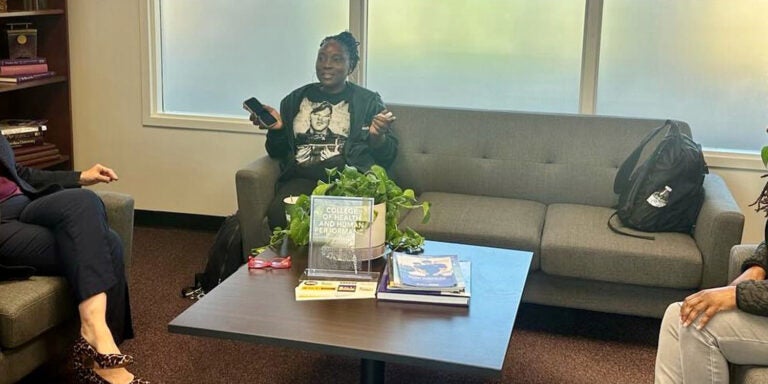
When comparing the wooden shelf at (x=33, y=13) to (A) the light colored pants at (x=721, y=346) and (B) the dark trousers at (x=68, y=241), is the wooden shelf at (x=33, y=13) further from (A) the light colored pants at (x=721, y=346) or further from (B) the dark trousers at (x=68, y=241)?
(A) the light colored pants at (x=721, y=346)

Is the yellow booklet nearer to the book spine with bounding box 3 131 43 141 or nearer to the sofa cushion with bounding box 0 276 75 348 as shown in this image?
the sofa cushion with bounding box 0 276 75 348

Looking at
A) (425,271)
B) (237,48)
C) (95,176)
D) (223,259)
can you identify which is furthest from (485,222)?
(237,48)

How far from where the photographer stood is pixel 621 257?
318cm

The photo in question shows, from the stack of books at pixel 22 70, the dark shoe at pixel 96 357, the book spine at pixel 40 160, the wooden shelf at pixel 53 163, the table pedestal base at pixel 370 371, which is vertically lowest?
the dark shoe at pixel 96 357

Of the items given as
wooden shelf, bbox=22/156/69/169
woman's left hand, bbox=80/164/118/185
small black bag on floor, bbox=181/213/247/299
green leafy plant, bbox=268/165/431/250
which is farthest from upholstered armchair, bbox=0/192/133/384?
wooden shelf, bbox=22/156/69/169

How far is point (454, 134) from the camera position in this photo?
3943 millimetres

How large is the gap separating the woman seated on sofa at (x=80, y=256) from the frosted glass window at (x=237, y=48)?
5.49 ft

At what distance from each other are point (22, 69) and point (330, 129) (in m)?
1.61

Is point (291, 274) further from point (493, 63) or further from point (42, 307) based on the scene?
point (493, 63)

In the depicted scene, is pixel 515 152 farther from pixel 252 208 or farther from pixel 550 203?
pixel 252 208

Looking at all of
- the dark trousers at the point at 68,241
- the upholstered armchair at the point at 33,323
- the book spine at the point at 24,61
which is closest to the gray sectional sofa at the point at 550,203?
the dark trousers at the point at 68,241

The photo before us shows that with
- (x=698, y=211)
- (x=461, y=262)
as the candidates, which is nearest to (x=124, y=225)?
(x=461, y=262)

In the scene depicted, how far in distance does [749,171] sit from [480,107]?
1.23m

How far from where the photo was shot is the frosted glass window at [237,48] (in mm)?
4418
